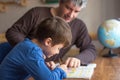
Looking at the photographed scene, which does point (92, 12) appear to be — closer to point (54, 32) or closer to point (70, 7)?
point (70, 7)

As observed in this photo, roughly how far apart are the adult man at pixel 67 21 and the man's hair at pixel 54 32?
44 cm

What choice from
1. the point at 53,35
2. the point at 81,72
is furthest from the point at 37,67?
the point at 81,72

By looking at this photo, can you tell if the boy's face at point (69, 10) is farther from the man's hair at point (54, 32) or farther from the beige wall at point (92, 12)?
the beige wall at point (92, 12)

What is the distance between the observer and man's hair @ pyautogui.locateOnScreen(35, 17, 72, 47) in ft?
4.05

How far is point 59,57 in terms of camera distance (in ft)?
6.66

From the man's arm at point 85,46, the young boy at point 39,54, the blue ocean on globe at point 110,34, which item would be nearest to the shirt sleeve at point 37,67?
the young boy at point 39,54

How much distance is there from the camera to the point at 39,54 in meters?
1.21

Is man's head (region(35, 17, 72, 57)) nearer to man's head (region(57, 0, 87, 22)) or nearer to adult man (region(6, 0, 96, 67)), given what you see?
adult man (region(6, 0, 96, 67))

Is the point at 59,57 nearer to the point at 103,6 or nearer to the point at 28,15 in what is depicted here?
the point at 28,15

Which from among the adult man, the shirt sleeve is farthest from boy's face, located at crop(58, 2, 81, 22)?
the shirt sleeve

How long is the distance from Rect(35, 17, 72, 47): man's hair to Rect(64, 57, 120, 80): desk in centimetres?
39

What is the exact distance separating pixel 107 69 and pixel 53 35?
0.68 metres

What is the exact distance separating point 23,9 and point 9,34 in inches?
47.7

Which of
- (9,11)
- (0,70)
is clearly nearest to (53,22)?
(0,70)
